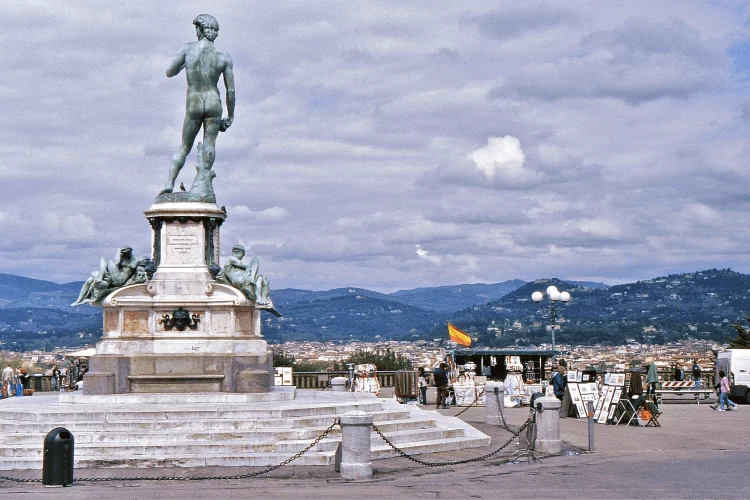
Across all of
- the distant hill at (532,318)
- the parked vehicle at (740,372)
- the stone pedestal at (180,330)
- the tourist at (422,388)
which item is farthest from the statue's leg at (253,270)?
the distant hill at (532,318)

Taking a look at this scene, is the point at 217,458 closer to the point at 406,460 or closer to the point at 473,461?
the point at 406,460

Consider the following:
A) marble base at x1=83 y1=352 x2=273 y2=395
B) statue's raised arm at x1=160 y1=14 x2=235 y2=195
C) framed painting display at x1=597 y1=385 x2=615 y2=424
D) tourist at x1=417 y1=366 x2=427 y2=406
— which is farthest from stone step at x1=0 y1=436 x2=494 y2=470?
tourist at x1=417 y1=366 x2=427 y2=406

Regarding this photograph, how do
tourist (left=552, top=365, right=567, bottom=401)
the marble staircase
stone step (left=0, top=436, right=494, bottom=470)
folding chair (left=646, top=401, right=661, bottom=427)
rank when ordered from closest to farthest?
stone step (left=0, top=436, right=494, bottom=470) → the marble staircase → folding chair (left=646, top=401, right=661, bottom=427) → tourist (left=552, top=365, right=567, bottom=401)

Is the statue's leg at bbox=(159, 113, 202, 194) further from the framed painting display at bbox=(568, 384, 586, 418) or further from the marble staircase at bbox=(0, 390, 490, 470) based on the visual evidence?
the framed painting display at bbox=(568, 384, 586, 418)

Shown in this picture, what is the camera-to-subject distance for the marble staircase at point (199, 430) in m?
15.8

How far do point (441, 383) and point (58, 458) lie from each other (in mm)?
16609

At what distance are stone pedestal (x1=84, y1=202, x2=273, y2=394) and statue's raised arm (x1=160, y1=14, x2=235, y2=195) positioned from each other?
1.45 metres

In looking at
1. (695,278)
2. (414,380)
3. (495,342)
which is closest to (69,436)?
(414,380)

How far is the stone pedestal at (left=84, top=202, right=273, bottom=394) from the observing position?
19.3 m

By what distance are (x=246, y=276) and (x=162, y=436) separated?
14.2 feet

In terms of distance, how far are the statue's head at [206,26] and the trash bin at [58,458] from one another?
32.9ft

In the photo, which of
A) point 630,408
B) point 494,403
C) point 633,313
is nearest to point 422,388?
point 494,403

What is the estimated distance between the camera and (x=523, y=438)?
18.8 meters

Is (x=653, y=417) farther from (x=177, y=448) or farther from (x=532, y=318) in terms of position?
(x=532, y=318)
